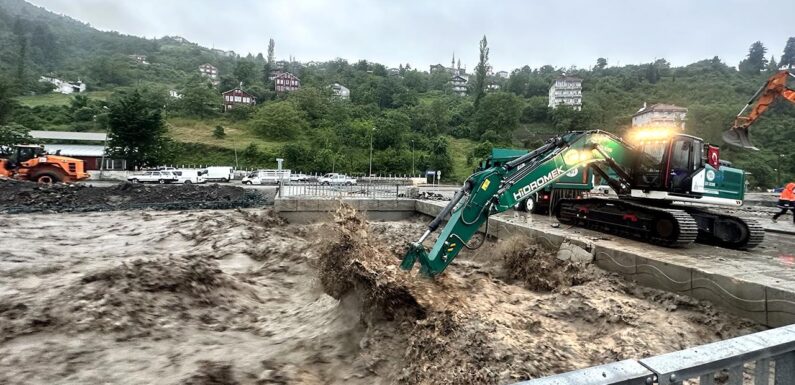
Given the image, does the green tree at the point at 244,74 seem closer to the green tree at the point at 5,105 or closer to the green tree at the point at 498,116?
the green tree at the point at 5,105

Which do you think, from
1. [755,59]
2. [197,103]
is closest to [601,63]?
[755,59]

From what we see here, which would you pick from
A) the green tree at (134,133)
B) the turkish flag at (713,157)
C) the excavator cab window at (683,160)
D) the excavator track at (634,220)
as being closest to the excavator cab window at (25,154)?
the green tree at (134,133)

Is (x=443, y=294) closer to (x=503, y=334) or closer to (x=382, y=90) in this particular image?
(x=503, y=334)

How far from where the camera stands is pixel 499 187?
23.8ft

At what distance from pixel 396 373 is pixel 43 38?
6878 inches

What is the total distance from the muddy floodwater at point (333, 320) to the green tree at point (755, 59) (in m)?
136

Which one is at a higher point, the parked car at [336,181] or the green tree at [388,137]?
the green tree at [388,137]

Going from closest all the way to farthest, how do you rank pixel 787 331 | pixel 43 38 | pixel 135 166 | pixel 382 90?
pixel 787 331, pixel 135 166, pixel 382 90, pixel 43 38

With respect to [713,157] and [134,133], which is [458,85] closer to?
[134,133]

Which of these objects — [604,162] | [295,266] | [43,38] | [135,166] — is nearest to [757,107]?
[604,162]

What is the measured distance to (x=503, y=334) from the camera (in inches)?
193

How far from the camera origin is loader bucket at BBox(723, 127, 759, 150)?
13.0 m

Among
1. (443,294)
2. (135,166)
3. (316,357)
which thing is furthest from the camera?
(135,166)

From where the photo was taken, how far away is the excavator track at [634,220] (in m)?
8.15
